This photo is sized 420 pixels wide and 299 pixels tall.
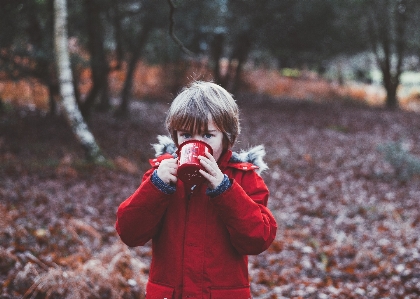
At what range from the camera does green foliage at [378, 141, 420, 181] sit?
9.96 metres

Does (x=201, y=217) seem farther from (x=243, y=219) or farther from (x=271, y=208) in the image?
(x=271, y=208)

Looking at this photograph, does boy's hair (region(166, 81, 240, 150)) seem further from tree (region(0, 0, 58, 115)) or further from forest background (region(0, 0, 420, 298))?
tree (region(0, 0, 58, 115))

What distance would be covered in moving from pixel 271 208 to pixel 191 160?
6.65m

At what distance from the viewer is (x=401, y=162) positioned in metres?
10.1

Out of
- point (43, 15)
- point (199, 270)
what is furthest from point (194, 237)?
point (43, 15)

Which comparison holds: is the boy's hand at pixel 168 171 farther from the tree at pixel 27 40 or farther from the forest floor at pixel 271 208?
the tree at pixel 27 40

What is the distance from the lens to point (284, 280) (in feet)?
17.0

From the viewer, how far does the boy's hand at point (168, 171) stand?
79.6 inches

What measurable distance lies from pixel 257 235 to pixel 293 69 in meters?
30.3

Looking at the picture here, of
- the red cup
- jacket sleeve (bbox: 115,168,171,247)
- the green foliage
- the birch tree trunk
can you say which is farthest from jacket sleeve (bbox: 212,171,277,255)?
the green foliage

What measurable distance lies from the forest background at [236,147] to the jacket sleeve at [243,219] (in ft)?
4.03

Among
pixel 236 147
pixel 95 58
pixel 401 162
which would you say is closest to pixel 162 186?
pixel 401 162

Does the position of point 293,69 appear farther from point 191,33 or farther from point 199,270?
point 199,270

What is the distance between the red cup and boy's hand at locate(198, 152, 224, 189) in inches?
0.8
